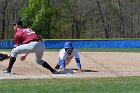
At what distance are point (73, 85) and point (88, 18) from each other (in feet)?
156

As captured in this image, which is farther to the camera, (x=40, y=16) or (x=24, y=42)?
(x=40, y=16)

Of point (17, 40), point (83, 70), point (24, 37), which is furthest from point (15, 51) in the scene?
point (83, 70)

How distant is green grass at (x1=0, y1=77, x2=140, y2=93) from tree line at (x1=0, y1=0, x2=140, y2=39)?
40960mm

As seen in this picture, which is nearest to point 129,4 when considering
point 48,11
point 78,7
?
point 78,7

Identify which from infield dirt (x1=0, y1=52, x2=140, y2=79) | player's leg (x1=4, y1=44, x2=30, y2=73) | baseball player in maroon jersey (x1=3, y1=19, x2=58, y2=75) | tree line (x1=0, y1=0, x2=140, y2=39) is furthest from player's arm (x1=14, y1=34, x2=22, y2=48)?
tree line (x1=0, y1=0, x2=140, y2=39)

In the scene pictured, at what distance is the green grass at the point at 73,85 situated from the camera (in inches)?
301

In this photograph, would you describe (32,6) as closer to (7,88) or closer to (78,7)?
(78,7)

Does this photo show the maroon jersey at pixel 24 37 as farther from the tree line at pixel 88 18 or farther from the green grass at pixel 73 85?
the tree line at pixel 88 18

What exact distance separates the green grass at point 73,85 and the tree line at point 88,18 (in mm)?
40960

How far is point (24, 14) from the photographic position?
46.9 m

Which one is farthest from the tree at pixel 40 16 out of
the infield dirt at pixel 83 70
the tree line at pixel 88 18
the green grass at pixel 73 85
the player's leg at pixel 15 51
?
the green grass at pixel 73 85

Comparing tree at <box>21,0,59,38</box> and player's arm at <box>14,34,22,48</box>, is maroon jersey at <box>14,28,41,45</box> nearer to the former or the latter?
player's arm at <box>14,34,22,48</box>

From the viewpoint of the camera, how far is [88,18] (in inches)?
2194

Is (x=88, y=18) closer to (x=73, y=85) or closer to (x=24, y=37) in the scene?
(x=24, y=37)
